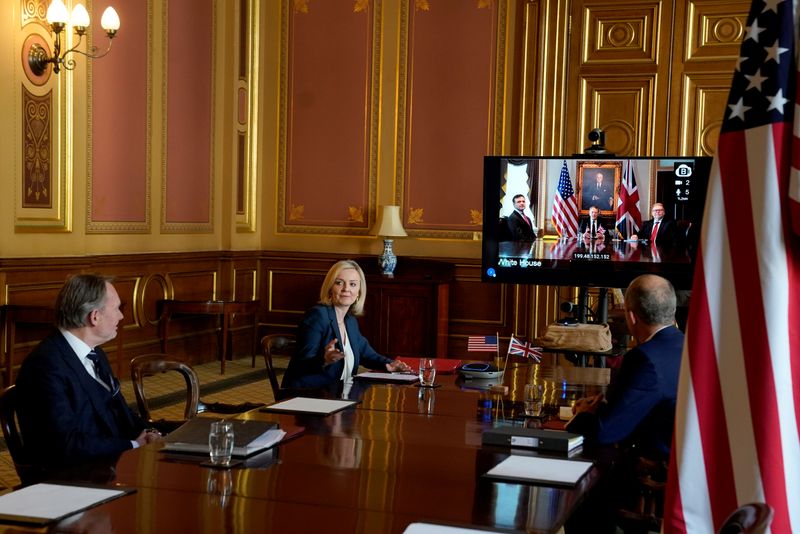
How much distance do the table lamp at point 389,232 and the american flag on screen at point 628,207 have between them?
2.73m

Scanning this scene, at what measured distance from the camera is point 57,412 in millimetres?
3107

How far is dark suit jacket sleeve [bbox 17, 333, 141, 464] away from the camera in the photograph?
121 inches

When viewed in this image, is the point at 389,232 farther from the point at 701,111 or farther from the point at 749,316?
the point at 749,316

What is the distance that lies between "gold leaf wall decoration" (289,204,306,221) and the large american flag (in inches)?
334

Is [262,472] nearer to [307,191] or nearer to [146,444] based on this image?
[146,444]

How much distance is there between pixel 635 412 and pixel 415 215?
6.60m

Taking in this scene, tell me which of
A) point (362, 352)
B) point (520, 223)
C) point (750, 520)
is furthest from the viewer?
point (520, 223)

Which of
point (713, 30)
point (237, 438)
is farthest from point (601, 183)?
point (237, 438)

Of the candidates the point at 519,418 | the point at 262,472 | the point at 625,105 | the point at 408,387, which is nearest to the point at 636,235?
the point at 625,105

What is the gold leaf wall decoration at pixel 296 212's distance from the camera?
33.4 ft

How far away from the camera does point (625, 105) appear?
911cm

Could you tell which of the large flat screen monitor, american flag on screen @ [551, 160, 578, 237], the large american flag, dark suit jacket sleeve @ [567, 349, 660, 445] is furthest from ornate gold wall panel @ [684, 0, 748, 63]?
the large american flag

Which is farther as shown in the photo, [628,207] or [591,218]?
[591,218]

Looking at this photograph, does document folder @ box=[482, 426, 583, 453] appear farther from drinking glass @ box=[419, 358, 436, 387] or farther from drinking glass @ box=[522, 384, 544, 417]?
drinking glass @ box=[419, 358, 436, 387]
